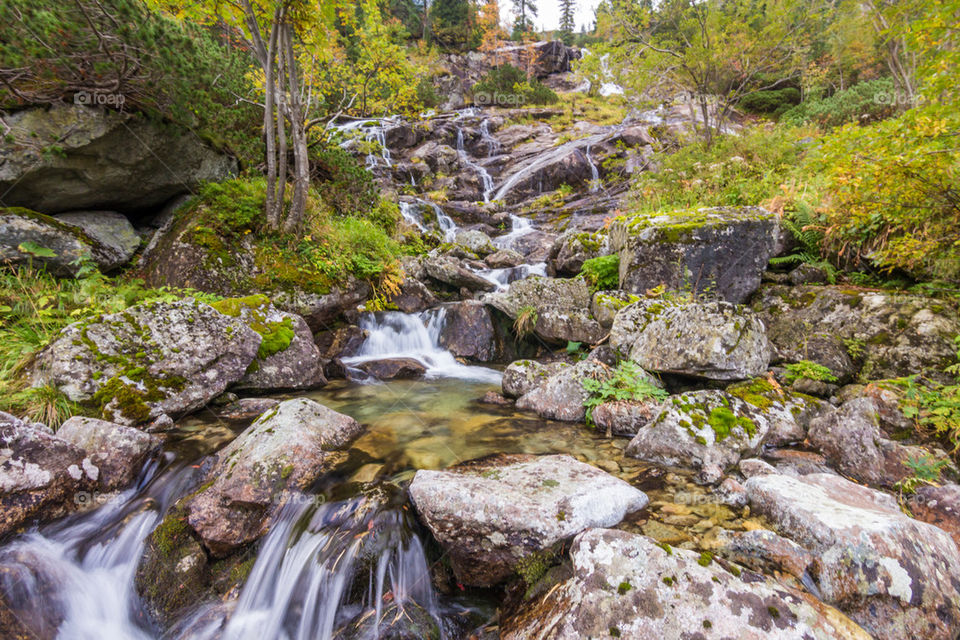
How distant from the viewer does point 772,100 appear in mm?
23312

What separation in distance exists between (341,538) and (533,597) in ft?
4.78

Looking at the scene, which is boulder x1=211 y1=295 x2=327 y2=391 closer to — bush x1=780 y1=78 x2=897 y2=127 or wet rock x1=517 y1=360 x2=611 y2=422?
wet rock x1=517 y1=360 x2=611 y2=422

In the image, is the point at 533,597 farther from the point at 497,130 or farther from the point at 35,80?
the point at 497,130

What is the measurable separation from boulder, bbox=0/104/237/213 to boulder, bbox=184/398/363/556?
625 centimetres

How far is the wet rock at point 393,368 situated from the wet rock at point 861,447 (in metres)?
5.49

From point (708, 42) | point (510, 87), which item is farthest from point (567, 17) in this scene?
point (708, 42)

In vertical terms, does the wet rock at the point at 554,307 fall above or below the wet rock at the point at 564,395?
above

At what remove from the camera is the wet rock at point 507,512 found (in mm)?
2311

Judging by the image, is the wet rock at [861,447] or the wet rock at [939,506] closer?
the wet rock at [939,506]

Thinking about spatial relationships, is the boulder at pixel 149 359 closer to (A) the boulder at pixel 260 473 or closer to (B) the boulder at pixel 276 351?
(B) the boulder at pixel 276 351

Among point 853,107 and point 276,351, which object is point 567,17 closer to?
point 853,107

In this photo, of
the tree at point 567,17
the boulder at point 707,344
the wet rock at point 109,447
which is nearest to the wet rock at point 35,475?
the wet rock at point 109,447

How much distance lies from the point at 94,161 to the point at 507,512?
8.75 metres

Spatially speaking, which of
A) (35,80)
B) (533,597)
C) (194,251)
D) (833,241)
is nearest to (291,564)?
(533,597)
